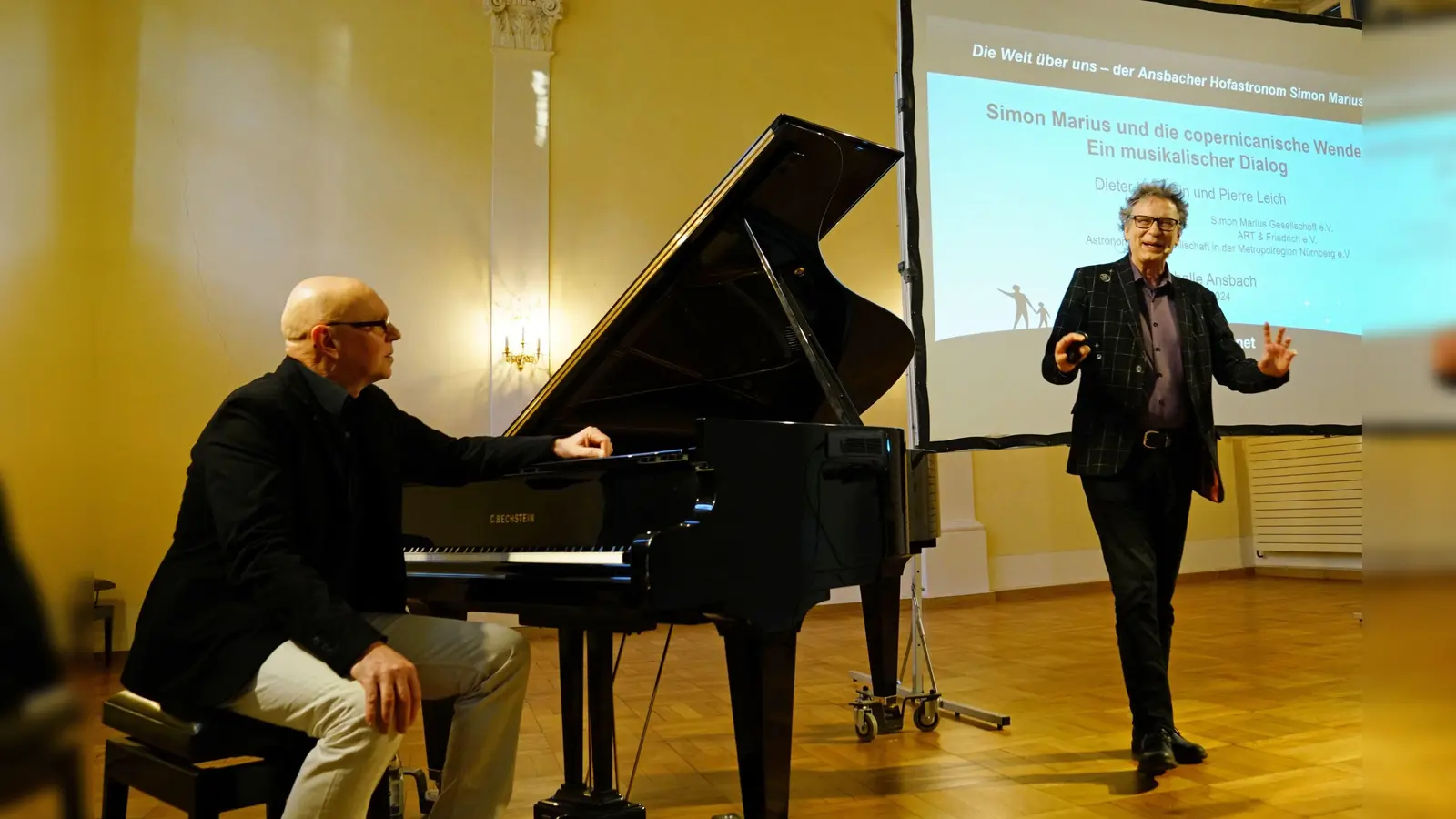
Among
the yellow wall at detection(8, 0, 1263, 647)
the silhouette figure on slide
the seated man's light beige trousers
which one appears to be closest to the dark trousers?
the silhouette figure on slide

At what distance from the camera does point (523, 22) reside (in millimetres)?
6578

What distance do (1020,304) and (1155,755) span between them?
6.34 ft

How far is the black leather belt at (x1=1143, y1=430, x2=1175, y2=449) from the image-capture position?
3.07 metres

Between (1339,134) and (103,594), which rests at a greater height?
(1339,134)

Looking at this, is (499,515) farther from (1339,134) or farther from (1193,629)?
(1193,629)

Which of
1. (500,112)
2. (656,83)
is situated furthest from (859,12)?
(500,112)

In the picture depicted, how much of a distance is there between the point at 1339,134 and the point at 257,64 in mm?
5682

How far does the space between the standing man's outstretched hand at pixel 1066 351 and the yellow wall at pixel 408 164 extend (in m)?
4.01

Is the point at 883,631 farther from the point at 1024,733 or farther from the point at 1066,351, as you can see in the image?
the point at 1066,351

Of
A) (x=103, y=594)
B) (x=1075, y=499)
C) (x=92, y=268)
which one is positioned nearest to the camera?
(x=92, y=268)

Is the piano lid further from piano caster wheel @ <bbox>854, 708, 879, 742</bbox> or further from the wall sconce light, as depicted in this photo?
the wall sconce light

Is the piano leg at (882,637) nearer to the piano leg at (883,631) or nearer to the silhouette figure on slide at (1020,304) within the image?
the piano leg at (883,631)

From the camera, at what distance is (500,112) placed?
21.4 feet

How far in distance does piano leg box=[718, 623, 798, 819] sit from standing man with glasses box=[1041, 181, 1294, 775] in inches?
54.9
